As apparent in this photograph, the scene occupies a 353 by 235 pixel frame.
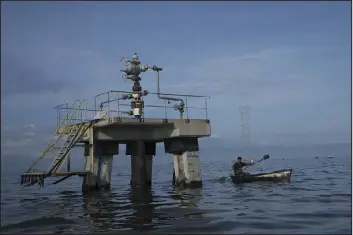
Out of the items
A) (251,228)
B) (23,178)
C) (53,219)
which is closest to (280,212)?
(251,228)

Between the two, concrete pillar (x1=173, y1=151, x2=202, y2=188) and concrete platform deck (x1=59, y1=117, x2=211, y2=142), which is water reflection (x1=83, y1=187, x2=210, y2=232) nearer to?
concrete pillar (x1=173, y1=151, x2=202, y2=188)

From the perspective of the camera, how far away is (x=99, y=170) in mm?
30781

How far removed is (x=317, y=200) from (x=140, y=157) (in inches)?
571

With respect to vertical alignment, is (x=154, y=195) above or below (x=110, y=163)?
below

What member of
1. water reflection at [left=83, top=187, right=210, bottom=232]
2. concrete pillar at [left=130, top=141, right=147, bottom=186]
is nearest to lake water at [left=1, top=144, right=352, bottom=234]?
water reflection at [left=83, top=187, right=210, bottom=232]

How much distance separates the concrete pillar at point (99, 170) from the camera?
29859 millimetres

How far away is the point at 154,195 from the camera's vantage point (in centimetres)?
2789

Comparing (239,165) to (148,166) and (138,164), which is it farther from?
(138,164)

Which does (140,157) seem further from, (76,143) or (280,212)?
(280,212)

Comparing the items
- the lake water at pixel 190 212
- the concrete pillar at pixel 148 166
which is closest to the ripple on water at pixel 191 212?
the lake water at pixel 190 212

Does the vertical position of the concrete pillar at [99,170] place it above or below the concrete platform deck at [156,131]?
below

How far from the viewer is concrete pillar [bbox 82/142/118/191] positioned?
29.9 meters

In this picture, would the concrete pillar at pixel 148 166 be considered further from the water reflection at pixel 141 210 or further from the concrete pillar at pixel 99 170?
the water reflection at pixel 141 210

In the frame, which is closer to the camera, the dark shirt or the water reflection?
the water reflection
